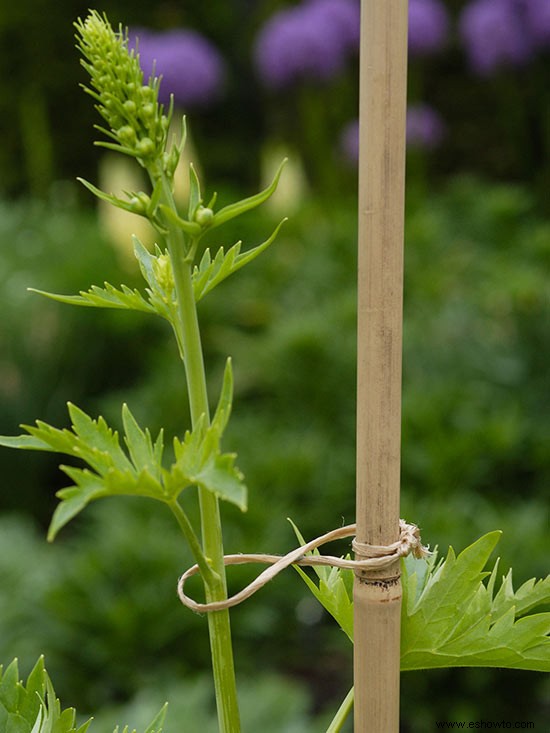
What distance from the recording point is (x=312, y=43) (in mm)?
2793

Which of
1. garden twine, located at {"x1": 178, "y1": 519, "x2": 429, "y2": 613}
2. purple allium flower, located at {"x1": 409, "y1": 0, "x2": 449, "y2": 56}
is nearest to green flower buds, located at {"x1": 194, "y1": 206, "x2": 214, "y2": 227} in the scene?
garden twine, located at {"x1": 178, "y1": 519, "x2": 429, "y2": 613}

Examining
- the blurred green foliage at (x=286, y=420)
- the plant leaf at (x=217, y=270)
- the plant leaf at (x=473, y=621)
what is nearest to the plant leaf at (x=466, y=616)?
the plant leaf at (x=473, y=621)

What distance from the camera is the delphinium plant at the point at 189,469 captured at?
280 millimetres

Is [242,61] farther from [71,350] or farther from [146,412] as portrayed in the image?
[146,412]

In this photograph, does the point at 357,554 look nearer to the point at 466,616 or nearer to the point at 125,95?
the point at 466,616

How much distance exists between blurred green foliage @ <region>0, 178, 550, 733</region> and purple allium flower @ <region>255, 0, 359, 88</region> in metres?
0.43

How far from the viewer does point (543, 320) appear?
1.69 meters

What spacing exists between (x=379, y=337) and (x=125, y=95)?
4.5 inches

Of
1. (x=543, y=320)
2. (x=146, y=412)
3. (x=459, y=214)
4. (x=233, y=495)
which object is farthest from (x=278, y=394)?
(x=233, y=495)

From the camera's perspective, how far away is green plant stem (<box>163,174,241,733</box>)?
0.99 feet

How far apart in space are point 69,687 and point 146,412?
0.59m

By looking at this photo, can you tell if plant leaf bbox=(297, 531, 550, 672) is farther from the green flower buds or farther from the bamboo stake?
the green flower buds

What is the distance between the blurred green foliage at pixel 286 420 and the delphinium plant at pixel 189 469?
765mm

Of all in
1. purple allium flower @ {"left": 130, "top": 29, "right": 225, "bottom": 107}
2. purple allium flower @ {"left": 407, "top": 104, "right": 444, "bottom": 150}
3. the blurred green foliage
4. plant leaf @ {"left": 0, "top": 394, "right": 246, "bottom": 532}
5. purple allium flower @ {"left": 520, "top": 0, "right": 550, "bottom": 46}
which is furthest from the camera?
purple allium flower @ {"left": 130, "top": 29, "right": 225, "bottom": 107}
